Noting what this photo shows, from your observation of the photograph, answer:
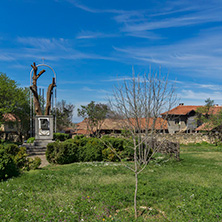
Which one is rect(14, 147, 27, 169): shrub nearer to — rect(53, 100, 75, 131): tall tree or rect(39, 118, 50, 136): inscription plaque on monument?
rect(39, 118, 50, 136): inscription plaque on monument

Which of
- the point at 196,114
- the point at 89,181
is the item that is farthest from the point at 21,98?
the point at 196,114

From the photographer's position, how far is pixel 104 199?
5.36 metres

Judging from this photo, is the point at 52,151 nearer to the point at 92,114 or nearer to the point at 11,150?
the point at 11,150

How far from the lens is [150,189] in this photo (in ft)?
20.2

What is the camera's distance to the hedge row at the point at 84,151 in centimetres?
1136

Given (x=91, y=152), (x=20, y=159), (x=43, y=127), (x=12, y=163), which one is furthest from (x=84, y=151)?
(x=43, y=127)

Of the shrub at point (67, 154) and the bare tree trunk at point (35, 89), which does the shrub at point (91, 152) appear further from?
the bare tree trunk at point (35, 89)

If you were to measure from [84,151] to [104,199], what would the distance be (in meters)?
6.60

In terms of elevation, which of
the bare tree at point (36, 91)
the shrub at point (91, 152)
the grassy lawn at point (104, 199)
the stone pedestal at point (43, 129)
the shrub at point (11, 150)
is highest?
the bare tree at point (36, 91)

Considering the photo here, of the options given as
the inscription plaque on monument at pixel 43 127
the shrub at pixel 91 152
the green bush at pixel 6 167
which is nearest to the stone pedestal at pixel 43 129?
the inscription plaque on monument at pixel 43 127

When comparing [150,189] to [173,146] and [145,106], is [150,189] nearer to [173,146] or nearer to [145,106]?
[145,106]

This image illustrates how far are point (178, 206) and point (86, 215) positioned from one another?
6.17 ft

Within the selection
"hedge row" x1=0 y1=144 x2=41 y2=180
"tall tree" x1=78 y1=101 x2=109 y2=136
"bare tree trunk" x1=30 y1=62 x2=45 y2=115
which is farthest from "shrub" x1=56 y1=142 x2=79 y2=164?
"tall tree" x1=78 y1=101 x2=109 y2=136

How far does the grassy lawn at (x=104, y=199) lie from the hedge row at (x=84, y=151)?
11.3 ft
